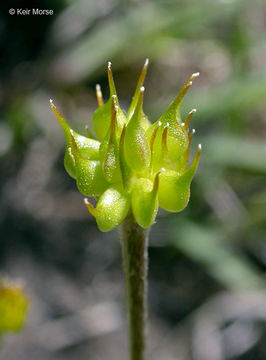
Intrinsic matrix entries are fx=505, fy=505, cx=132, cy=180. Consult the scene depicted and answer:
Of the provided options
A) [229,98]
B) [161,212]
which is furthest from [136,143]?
[229,98]

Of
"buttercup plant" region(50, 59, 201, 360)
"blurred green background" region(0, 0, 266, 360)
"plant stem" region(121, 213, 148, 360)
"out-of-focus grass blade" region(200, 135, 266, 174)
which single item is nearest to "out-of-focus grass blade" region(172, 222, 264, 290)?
"blurred green background" region(0, 0, 266, 360)

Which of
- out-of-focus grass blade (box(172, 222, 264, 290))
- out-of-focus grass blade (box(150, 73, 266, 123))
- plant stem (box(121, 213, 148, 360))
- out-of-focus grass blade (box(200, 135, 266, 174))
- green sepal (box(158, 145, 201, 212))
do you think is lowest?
out-of-focus grass blade (box(172, 222, 264, 290))

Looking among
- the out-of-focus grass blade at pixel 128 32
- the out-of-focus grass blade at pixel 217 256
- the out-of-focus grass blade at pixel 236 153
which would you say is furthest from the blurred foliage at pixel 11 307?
the out-of-focus grass blade at pixel 128 32

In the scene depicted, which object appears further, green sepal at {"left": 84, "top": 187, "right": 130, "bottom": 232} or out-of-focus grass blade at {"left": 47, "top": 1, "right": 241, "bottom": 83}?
out-of-focus grass blade at {"left": 47, "top": 1, "right": 241, "bottom": 83}

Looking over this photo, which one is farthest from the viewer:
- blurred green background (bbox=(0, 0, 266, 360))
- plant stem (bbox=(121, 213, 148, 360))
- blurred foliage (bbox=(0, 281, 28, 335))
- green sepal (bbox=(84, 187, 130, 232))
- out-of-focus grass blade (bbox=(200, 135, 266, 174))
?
out-of-focus grass blade (bbox=(200, 135, 266, 174))

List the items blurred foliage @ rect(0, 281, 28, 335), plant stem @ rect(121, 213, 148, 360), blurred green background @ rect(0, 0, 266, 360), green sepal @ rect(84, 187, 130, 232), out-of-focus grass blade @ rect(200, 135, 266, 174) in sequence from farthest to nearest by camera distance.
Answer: out-of-focus grass blade @ rect(200, 135, 266, 174)
blurred green background @ rect(0, 0, 266, 360)
blurred foliage @ rect(0, 281, 28, 335)
plant stem @ rect(121, 213, 148, 360)
green sepal @ rect(84, 187, 130, 232)

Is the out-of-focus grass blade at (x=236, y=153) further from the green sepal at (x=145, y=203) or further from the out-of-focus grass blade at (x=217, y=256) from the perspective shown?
the green sepal at (x=145, y=203)

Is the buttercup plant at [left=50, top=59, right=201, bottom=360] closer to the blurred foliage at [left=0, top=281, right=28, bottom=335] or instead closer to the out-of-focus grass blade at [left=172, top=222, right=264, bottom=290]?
the blurred foliage at [left=0, top=281, right=28, bottom=335]

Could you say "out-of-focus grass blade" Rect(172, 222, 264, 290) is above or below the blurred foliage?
below
